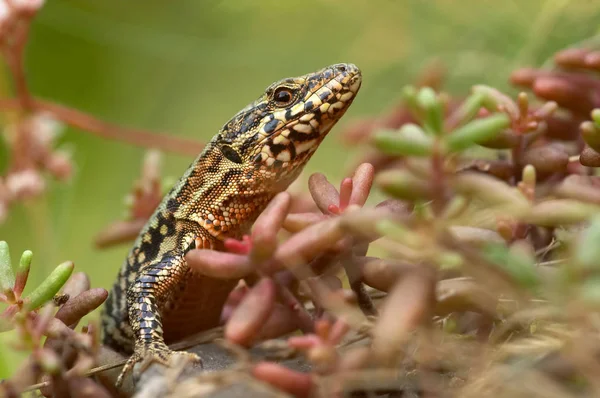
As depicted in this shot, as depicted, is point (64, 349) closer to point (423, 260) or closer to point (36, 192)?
point (423, 260)

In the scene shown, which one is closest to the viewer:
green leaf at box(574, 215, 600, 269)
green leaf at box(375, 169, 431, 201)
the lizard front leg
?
green leaf at box(574, 215, 600, 269)

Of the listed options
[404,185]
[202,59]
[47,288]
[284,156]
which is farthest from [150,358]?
[202,59]

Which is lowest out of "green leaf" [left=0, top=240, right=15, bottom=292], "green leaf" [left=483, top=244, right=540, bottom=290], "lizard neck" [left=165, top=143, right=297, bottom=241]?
"green leaf" [left=483, top=244, right=540, bottom=290]

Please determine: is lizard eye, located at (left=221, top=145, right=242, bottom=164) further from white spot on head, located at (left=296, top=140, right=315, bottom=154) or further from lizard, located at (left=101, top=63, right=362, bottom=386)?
white spot on head, located at (left=296, top=140, right=315, bottom=154)

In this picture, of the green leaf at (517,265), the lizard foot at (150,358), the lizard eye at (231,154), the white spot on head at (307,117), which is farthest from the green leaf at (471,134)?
the lizard eye at (231,154)

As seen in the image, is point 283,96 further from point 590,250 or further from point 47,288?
point 590,250

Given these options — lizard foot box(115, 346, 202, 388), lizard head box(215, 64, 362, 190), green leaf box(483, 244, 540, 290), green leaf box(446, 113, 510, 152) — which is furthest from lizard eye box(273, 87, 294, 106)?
green leaf box(483, 244, 540, 290)
